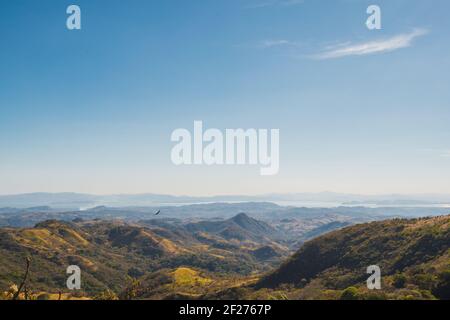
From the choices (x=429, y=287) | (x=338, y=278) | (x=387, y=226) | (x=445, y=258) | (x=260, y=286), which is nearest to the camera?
(x=429, y=287)
